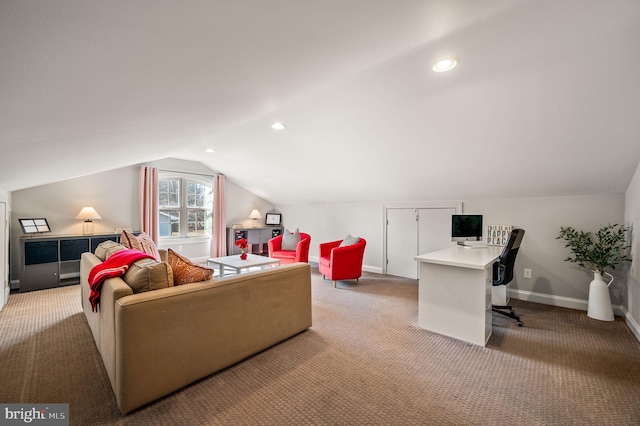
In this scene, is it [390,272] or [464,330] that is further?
[390,272]

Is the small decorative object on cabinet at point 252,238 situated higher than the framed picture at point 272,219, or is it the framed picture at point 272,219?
the framed picture at point 272,219

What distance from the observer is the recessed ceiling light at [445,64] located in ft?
6.44

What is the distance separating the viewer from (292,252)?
214 inches

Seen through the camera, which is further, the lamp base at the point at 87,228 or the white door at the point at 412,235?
the lamp base at the point at 87,228

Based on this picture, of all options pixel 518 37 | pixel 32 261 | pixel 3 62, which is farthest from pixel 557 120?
pixel 32 261

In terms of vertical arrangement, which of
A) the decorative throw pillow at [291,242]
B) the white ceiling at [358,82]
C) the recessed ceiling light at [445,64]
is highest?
the recessed ceiling light at [445,64]

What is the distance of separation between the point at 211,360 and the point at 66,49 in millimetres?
1981

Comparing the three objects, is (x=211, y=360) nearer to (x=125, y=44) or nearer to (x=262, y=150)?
(x=125, y=44)

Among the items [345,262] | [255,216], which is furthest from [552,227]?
[255,216]

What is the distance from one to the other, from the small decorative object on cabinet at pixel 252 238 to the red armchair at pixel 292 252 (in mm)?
1341

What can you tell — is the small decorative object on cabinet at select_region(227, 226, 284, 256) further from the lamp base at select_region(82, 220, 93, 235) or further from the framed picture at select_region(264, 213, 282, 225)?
the lamp base at select_region(82, 220, 93, 235)

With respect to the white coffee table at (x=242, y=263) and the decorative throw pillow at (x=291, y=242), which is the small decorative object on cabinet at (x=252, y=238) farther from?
the white coffee table at (x=242, y=263)

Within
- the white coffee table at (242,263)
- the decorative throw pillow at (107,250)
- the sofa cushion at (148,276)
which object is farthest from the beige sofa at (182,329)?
the white coffee table at (242,263)

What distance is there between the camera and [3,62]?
78cm
